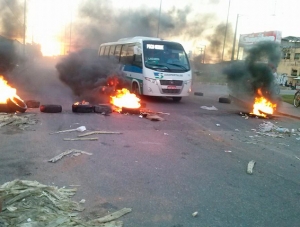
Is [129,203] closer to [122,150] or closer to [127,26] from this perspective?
[122,150]

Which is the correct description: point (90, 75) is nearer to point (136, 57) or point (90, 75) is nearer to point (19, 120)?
point (136, 57)

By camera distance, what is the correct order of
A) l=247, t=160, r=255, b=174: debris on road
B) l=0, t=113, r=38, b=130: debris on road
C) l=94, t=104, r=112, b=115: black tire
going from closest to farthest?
l=247, t=160, r=255, b=174: debris on road, l=0, t=113, r=38, b=130: debris on road, l=94, t=104, r=112, b=115: black tire

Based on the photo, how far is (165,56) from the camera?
14844mm

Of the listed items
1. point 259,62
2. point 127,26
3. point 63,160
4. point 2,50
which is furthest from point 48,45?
point 63,160

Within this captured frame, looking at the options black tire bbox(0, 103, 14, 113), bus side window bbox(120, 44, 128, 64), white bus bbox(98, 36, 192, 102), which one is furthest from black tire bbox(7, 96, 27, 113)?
bus side window bbox(120, 44, 128, 64)

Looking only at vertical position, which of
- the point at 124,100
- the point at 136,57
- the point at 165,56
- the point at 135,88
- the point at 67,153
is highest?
the point at 165,56

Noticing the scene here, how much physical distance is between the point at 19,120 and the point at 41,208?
549 cm

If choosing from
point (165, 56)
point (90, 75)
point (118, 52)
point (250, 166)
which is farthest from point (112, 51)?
point (250, 166)

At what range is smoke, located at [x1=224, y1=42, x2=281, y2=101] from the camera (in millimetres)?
14086

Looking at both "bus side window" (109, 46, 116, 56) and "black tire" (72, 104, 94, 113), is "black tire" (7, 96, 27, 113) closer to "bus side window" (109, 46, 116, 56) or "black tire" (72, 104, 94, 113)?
"black tire" (72, 104, 94, 113)

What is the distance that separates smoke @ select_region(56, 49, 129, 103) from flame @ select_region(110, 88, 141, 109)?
70cm

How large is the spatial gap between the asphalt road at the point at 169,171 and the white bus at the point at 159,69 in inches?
207

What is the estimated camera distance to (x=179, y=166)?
5.78m

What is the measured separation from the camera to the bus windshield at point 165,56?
14492mm
